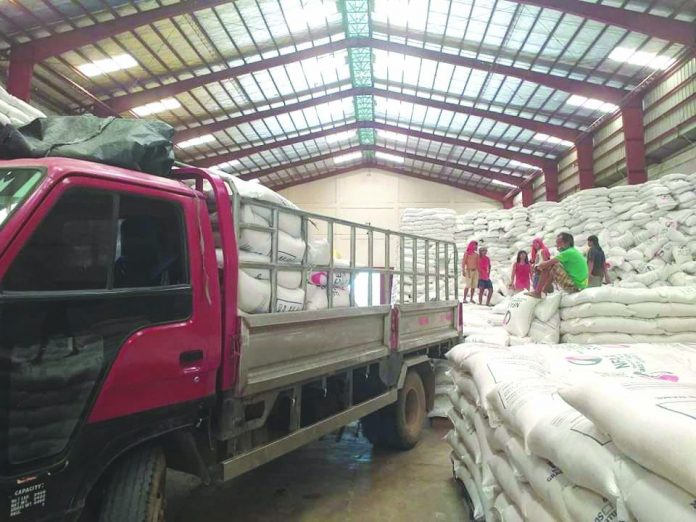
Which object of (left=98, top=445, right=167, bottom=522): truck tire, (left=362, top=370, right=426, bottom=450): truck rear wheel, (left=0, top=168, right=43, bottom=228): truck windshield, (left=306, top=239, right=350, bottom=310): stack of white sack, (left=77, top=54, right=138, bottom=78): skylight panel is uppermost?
(left=77, top=54, right=138, bottom=78): skylight panel

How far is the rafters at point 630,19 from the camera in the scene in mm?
8469

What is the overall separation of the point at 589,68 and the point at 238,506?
11449 mm

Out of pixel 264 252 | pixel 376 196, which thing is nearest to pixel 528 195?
pixel 376 196

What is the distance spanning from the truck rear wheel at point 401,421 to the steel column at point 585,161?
12.1 m

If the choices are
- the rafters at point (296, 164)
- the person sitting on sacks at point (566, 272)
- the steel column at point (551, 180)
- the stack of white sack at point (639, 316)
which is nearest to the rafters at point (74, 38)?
the person sitting on sacks at point (566, 272)

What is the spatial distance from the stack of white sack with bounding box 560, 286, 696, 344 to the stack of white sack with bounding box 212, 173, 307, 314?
3.35 m

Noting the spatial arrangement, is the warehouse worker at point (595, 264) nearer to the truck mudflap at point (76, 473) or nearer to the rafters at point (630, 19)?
the rafters at point (630, 19)

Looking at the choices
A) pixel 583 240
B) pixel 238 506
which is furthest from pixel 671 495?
pixel 583 240

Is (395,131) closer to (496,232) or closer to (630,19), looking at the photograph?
(496,232)

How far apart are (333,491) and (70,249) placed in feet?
8.16

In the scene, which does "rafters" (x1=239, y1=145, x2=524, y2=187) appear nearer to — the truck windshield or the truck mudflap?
the truck windshield

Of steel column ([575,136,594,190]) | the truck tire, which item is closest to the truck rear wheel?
the truck tire

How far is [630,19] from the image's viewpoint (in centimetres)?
852

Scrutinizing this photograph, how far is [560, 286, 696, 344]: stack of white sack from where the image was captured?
15.4 ft
